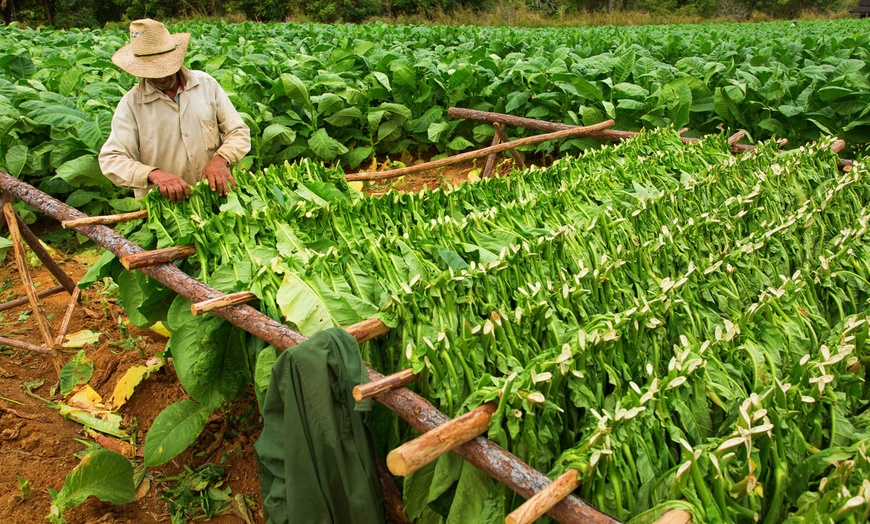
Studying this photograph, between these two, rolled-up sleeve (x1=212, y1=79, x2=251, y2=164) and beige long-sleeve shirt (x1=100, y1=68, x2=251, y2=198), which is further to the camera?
rolled-up sleeve (x1=212, y1=79, x2=251, y2=164)

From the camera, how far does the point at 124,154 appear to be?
3760mm

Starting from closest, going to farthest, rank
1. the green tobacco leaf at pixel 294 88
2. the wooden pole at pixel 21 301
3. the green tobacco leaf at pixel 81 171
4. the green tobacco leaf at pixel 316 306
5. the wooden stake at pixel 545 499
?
the wooden stake at pixel 545 499
the green tobacco leaf at pixel 316 306
the wooden pole at pixel 21 301
the green tobacco leaf at pixel 81 171
the green tobacco leaf at pixel 294 88

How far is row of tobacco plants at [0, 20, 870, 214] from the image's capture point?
619 cm

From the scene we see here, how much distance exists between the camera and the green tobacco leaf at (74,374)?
3.90 metres

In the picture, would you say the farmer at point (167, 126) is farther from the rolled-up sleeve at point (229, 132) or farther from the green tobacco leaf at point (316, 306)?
the green tobacco leaf at point (316, 306)

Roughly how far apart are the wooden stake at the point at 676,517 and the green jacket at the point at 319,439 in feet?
3.32

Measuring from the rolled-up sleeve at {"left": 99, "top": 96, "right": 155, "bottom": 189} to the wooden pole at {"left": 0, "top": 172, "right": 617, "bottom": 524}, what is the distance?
0.68m

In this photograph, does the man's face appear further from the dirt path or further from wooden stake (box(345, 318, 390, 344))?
wooden stake (box(345, 318, 390, 344))

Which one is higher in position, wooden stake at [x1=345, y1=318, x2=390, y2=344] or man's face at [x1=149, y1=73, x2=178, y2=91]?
man's face at [x1=149, y1=73, x2=178, y2=91]

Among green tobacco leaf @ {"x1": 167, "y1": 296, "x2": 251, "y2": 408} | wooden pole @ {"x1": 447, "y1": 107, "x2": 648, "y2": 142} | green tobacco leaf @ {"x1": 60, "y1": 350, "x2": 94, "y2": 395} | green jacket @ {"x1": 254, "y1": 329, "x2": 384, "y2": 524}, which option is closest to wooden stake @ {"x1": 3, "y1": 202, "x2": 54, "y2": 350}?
green tobacco leaf @ {"x1": 60, "y1": 350, "x2": 94, "y2": 395}

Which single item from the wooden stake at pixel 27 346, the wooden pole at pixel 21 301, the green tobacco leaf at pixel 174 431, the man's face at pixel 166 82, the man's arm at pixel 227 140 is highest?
the man's face at pixel 166 82

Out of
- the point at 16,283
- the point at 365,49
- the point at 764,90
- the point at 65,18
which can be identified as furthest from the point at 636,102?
Result: the point at 65,18

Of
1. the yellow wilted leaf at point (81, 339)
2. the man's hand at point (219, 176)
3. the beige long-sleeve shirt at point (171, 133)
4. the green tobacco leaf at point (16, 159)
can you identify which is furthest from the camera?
the green tobacco leaf at point (16, 159)

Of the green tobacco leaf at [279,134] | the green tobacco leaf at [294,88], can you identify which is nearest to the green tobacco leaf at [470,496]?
the green tobacco leaf at [279,134]
